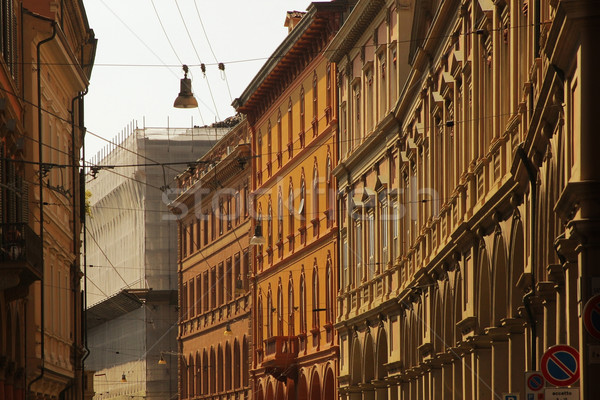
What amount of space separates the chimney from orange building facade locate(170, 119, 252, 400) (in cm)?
573

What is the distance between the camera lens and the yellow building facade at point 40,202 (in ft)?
97.0

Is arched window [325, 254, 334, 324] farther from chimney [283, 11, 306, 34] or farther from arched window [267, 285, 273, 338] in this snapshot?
chimney [283, 11, 306, 34]

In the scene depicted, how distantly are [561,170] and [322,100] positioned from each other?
1263 inches

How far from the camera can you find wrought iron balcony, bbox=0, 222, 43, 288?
2736 centimetres

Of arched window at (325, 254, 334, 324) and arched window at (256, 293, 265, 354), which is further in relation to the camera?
arched window at (256, 293, 265, 354)

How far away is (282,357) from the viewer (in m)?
54.4

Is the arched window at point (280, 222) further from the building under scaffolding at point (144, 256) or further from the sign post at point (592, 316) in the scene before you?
the sign post at point (592, 316)

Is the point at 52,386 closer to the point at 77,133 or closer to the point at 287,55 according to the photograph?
the point at 77,133

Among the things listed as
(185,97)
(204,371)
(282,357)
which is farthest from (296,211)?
(185,97)

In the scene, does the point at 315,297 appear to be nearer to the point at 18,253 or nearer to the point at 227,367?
the point at 227,367

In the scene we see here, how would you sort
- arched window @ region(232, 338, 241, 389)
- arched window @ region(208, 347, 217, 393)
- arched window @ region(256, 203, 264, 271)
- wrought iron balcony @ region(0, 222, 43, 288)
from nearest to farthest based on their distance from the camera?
wrought iron balcony @ region(0, 222, 43, 288)
arched window @ region(256, 203, 264, 271)
arched window @ region(232, 338, 241, 389)
arched window @ region(208, 347, 217, 393)

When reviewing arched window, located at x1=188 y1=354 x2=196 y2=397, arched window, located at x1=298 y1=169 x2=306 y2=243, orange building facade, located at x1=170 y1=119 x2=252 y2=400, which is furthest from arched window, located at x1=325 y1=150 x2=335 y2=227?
arched window, located at x1=188 y1=354 x2=196 y2=397

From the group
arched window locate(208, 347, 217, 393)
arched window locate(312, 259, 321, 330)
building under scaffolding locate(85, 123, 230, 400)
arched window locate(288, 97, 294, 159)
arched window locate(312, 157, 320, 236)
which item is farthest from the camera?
building under scaffolding locate(85, 123, 230, 400)

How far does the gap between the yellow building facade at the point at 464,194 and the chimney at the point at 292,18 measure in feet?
36.8
